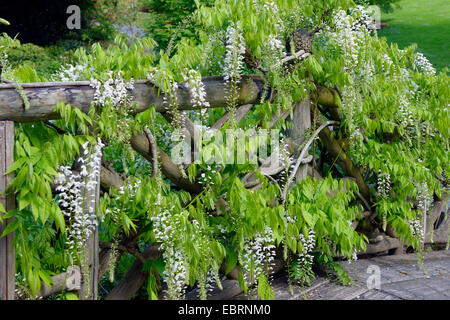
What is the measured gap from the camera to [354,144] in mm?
4113

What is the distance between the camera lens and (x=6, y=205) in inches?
95.1

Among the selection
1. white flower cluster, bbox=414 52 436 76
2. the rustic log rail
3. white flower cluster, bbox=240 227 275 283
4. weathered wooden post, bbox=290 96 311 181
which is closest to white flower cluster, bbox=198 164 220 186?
the rustic log rail

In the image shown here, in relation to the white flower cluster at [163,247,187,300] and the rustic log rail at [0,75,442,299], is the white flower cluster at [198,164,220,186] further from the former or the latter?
the white flower cluster at [163,247,187,300]

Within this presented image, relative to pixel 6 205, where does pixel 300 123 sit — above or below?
above

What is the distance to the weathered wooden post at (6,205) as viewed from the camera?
2.37 metres

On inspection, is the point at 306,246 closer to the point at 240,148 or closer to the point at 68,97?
the point at 240,148

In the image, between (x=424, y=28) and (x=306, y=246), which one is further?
(x=424, y=28)

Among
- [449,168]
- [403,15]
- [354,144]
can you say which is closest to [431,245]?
[449,168]

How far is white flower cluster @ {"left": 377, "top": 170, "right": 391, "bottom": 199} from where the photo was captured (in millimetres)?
4137

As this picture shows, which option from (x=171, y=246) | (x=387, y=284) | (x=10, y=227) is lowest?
(x=387, y=284)

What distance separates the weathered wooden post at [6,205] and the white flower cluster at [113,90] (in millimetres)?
449

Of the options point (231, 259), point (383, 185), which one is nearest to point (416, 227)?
point (383, 185)

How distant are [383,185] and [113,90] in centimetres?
250
